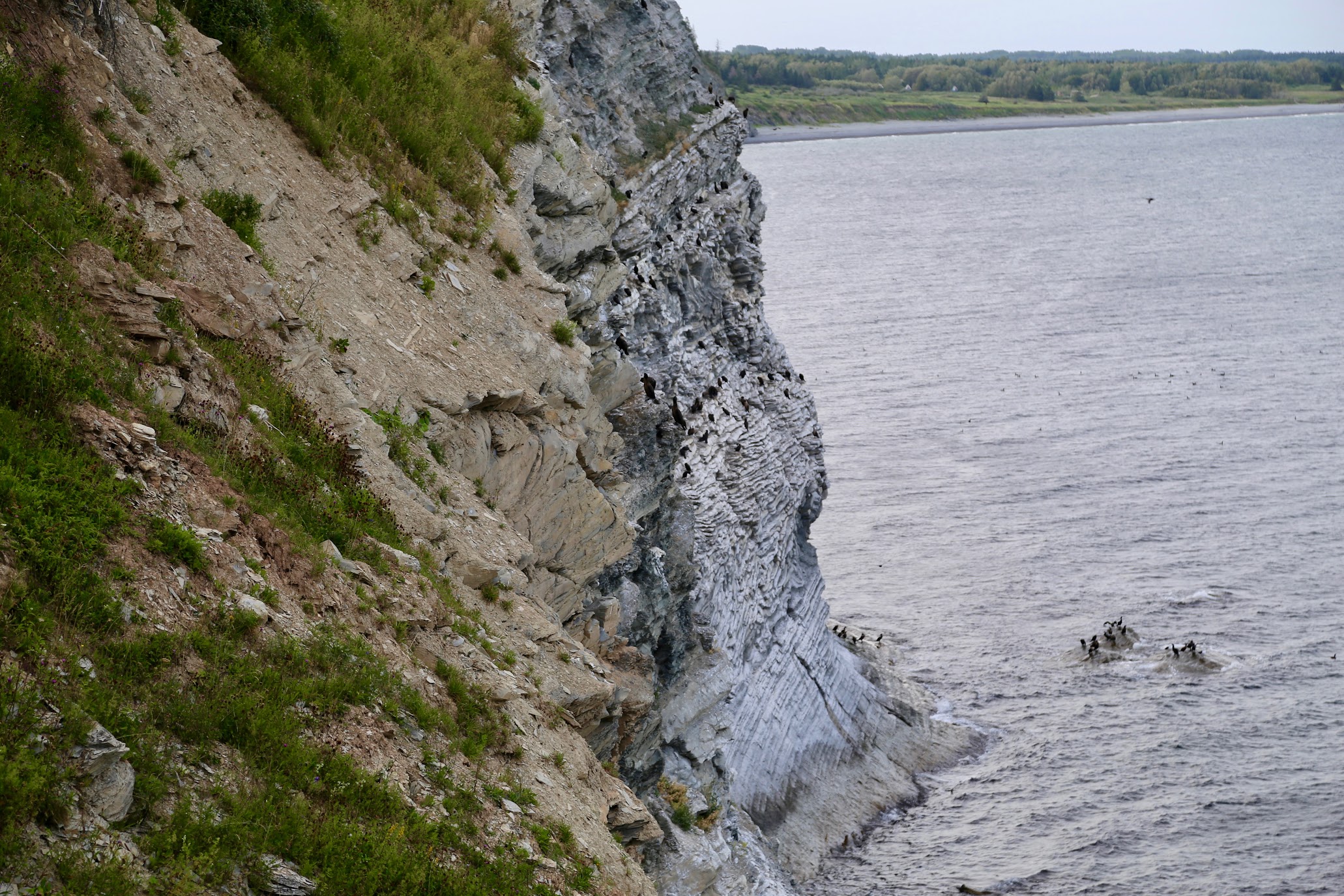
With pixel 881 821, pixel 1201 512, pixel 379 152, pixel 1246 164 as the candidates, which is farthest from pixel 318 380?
pixel 1246 164

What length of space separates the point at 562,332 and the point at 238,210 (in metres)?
5.32

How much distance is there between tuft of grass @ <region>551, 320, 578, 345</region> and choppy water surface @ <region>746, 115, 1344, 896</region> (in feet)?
53.4

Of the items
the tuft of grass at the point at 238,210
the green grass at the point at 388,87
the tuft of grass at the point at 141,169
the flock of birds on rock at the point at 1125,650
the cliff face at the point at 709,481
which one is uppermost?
the green grass at the point at 388,87

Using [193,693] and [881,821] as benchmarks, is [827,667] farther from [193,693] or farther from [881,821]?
[193,693]

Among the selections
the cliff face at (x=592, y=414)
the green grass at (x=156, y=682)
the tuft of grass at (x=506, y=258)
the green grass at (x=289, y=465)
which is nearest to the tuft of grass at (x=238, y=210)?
the cliff face at (x=592, y=414)

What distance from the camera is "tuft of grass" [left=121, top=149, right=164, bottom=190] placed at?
37.6 ft

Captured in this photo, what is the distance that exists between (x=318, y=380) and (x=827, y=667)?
23090mm

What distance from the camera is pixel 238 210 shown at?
1310 centimetres

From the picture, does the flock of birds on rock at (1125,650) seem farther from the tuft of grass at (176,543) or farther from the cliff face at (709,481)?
the tuft of grass at (176,543)

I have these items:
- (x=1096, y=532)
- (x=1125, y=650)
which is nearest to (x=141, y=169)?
(x=1125, y=650)

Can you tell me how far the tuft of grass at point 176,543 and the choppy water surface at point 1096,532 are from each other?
21549 mm

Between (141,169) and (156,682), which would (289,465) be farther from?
(141,169)

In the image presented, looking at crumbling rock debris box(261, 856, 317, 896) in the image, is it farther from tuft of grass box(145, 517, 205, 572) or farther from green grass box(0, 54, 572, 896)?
tuft of grass box(145, 517, 205, 572)

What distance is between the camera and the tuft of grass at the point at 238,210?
12.8 meters
